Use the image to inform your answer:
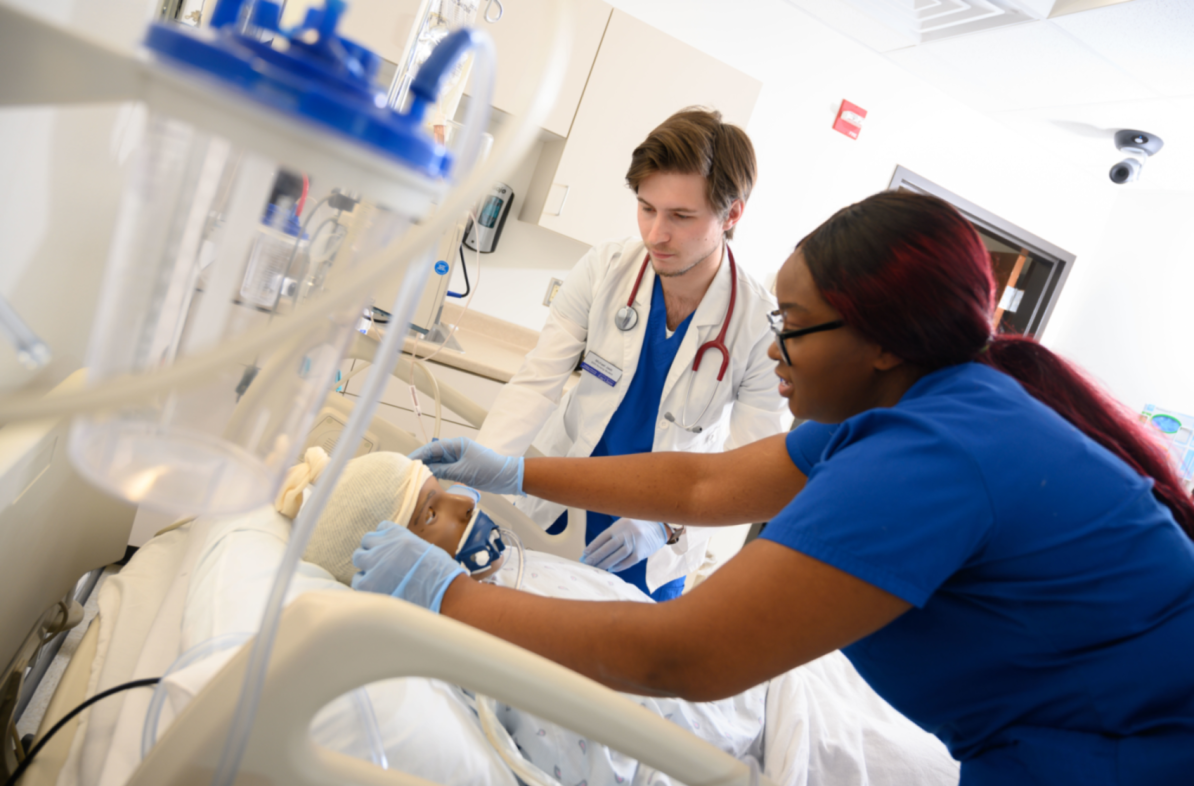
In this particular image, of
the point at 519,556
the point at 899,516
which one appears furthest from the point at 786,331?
the point at 519,556

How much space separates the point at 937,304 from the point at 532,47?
7.26 ft

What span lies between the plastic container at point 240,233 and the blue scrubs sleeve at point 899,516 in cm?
55

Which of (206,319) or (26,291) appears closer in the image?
(206,319)

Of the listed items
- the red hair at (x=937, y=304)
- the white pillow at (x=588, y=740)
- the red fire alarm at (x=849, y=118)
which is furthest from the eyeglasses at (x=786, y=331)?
the red fire alarm at (x=849, y=118)

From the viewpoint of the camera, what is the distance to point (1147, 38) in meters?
2.75

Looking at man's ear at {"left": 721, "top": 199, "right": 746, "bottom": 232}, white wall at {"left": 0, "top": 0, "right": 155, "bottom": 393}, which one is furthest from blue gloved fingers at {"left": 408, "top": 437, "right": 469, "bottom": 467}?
man's ear at {"left": 721, "top": 199, "right": 746, "bottom": 232}

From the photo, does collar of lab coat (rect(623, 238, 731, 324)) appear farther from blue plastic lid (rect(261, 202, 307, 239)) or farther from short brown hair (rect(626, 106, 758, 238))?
blue plastic lid (rect(261, 202, 307, 239))

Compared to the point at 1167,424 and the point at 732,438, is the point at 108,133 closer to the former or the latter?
the point at 732,438

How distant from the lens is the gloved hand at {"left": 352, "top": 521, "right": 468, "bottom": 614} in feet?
3.15

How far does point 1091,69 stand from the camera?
309cm

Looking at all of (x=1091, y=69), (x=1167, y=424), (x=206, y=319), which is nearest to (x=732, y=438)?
(x=206, y=319)

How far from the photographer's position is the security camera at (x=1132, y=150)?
362 centimetres

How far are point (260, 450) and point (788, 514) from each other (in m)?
0.57

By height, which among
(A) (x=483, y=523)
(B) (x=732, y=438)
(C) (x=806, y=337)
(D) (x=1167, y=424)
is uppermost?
(D) (x=1167, y=424)
